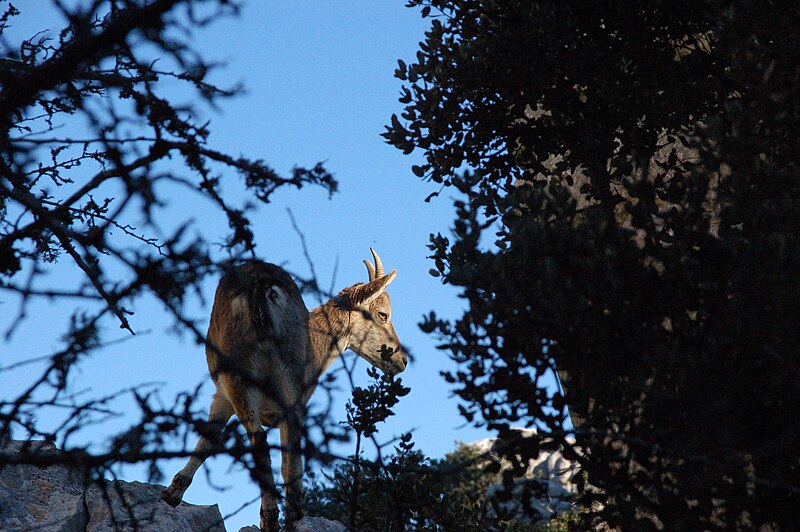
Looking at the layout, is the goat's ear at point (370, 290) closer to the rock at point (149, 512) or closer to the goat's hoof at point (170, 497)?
the rock at point (149, 512)

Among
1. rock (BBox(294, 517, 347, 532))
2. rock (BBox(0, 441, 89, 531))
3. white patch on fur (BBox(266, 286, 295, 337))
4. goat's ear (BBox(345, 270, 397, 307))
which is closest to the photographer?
rock (BBox(0, 441, 89, 531))

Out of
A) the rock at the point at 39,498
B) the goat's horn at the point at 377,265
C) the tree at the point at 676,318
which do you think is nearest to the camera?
the tree at the point at 676,318

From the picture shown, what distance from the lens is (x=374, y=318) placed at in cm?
1288

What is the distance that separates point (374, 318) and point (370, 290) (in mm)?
594

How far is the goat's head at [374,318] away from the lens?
520 inches

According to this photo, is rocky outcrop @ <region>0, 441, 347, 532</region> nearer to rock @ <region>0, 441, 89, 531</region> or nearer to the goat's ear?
rock @ <region>0, 441, 89, 531</region>

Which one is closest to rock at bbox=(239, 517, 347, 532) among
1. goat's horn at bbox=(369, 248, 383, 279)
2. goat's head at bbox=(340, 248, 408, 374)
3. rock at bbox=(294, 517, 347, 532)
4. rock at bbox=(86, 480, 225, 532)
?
rock at bbox=(294, 517, 347, 532)

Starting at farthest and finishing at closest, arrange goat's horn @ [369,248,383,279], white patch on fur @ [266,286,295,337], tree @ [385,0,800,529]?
goat's horn @ [369,248,383,279], white patch on fur @ [266,286,295,337], tree @ [385,0,800,529]

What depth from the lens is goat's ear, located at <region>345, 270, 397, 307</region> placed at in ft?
43.2

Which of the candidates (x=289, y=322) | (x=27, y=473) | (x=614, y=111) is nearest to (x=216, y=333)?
(x=289, y=322)

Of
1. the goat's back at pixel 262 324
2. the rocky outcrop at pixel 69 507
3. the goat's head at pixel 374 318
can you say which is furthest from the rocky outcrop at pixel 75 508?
the goat's head at pixel 374 318

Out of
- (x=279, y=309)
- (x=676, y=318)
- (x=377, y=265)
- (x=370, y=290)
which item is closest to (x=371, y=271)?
(x=377, y=265)

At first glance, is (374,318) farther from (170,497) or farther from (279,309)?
(170,497)

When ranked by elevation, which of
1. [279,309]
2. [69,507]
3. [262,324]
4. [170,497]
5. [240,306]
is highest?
[240,306]
